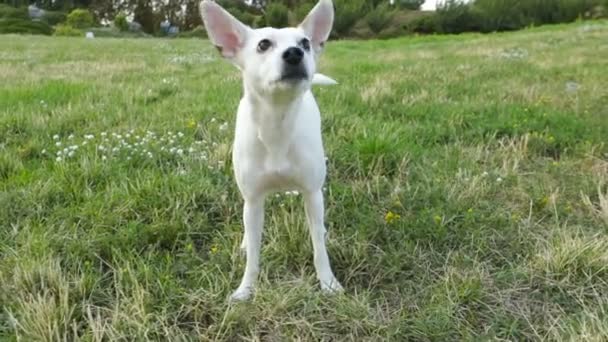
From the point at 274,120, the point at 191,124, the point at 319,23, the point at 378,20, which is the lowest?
the point at 191,124

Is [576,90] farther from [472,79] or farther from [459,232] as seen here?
[459,232]

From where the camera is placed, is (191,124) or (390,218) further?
(191,124)

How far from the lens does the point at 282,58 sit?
246 cm

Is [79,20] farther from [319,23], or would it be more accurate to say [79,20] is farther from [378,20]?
[319,23]

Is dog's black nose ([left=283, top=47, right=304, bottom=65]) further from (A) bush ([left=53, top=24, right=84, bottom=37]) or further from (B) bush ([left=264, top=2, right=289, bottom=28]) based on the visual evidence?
(B) bush ([left=264, top=2, right=289, bottom=28])

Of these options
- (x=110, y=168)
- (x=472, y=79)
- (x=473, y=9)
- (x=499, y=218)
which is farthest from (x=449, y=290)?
(x=473, y=9)

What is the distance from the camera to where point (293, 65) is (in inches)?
96.9

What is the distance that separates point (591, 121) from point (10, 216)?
477 cm

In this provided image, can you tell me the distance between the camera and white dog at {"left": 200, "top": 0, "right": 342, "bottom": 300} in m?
2.53

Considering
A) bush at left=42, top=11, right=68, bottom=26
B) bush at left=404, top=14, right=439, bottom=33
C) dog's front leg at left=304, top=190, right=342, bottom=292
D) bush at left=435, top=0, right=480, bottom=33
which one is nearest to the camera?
dog's front leg at left=304, top=190, right=342, bottom=292

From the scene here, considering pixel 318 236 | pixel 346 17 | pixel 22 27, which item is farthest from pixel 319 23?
pixel 22 27

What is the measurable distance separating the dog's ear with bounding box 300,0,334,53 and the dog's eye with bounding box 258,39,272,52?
30 centimetres

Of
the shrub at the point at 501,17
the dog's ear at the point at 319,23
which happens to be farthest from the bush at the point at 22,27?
the dog's ear at the point at 319,23

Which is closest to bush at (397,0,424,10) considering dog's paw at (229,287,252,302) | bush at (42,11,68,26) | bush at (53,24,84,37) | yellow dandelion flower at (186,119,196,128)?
bush at (53,24,84,37)
